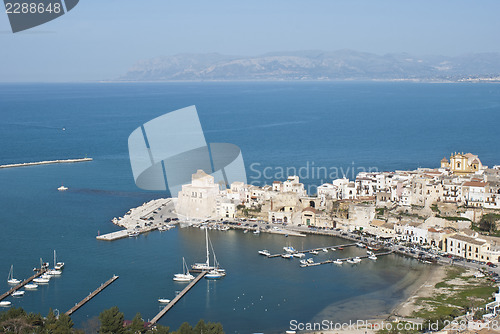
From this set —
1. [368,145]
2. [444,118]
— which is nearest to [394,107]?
[444,118]

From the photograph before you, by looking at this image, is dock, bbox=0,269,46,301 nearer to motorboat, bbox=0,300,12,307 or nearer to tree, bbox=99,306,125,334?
motorboat, bbox=0,300,12,307

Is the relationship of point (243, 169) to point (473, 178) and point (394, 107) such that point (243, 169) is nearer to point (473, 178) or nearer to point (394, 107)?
point (473, 178)

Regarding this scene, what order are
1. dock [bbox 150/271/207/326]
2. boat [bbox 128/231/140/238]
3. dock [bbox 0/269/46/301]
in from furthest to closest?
boat [bbox 128/231/140/238] → dock [bbox 0/269/46/301] → dock [bbox 150/271/207/326]

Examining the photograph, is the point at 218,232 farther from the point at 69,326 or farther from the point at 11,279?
the point at 69,326

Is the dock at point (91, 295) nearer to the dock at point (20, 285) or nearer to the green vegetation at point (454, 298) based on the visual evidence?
the dock at point (20, 285)

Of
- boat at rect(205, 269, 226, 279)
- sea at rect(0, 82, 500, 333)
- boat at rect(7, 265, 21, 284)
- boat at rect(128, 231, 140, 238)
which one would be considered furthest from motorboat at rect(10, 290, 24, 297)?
boat at rect(128, 231, 140, 238)

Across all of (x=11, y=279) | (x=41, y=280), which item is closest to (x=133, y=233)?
(x=41, y=280)

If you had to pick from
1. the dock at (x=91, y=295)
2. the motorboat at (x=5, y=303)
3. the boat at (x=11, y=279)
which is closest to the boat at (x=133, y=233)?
the dock at (x=91, y=295)
